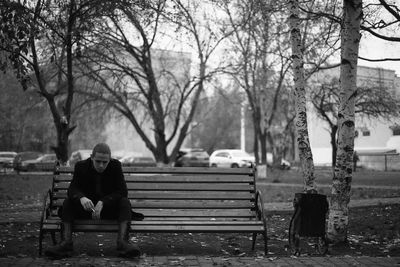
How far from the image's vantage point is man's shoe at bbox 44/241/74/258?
17.0ft

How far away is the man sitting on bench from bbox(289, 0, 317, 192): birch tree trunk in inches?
134

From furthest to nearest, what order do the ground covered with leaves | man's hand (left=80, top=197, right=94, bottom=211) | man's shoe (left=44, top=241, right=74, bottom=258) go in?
the ground covered with leaves
man's hand (left=80, top=197, right=94, bottom=211)
man's shoe (left=44, top=241, right=74, bottom=258)

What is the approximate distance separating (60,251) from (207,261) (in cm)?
159

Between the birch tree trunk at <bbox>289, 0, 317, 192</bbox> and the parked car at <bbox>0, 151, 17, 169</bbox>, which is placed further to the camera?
the parked car at <bbox>0, 151, 17, 169</bbox>

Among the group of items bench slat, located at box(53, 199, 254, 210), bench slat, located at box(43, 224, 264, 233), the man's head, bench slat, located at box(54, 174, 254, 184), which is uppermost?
the man's head

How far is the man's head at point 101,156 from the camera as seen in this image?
577 centimetres

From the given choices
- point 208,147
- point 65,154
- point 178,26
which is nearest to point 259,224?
point 65,154

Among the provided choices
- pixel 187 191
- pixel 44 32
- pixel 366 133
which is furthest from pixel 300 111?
pixel 366 133

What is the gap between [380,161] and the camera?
123 ft

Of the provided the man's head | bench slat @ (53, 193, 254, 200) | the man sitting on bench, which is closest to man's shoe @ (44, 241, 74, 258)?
the man sitting on bench

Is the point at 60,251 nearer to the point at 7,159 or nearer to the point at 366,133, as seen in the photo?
the point at 7,159

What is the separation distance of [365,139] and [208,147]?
72.2 feet

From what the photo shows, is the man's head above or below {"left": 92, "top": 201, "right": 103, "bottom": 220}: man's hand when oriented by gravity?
above

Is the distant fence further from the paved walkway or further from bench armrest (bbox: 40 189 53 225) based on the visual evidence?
bench armrest (bbox: 40 189 53 225)
